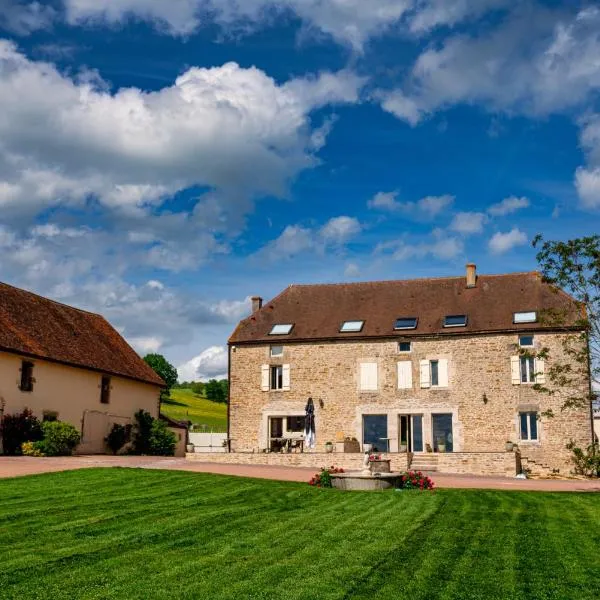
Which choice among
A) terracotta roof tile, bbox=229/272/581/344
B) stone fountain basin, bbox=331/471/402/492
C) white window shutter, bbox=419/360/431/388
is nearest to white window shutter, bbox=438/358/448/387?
white window shutter, bbox=419/360/431/388

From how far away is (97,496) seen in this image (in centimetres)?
1355

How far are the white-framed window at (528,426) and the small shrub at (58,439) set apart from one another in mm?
17432

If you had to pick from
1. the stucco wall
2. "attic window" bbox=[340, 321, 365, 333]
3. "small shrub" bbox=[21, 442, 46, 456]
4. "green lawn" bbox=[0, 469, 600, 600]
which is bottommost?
"green lawn" bbox=[0, 469, 600, 600]

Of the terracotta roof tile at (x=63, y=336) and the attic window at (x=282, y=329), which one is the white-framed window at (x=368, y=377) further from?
the terracotta roof tile at (x=63, y=336)

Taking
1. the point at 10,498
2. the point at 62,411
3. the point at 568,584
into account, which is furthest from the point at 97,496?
the point at 62,411

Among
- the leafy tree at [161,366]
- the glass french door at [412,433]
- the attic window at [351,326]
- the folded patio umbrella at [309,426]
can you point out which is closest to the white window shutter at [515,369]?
the glass french door at [412,433]

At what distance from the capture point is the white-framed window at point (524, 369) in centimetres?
3003

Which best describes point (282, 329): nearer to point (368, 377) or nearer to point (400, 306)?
point (368, 377)

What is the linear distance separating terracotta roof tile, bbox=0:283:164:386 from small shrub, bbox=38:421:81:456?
8.91ft

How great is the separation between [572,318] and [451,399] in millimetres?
5897

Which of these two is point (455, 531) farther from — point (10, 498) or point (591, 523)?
point (10, 498)

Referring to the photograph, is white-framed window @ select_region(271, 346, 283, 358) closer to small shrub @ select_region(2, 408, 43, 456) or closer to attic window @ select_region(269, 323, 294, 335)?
attic window @ select_region(269, 323, 294, 335)

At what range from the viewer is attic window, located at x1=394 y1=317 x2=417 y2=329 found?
3225 cm

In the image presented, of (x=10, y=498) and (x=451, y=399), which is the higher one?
(x=451, y=399)
